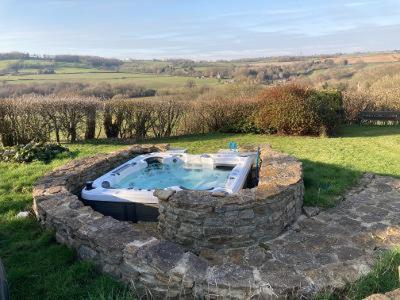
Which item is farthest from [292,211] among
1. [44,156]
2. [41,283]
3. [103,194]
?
[44,156]

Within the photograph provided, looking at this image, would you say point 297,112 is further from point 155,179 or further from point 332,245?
point 332,245

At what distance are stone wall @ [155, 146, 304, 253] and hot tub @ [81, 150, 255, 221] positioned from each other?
0.76m

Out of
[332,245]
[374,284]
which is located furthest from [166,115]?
[374,284]

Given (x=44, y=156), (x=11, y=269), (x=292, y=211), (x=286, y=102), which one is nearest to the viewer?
(x=11, y=269)

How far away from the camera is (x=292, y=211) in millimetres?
5492

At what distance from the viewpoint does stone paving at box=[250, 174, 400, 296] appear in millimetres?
3518

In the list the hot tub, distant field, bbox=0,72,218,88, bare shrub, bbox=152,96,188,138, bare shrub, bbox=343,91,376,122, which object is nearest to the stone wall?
the hot tub

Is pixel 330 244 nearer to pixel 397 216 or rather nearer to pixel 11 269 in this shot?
pixel 397 216

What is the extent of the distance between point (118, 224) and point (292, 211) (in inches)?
101

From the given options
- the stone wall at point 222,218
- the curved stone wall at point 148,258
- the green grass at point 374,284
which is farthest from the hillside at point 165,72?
the green grass at point 374,284

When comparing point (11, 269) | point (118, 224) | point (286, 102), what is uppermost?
point (286, 102)

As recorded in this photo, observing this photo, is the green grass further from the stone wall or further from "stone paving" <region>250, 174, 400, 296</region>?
the stone wall

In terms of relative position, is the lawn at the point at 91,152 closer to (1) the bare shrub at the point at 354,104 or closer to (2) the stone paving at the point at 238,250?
(2) the stone paving at the point at 238,250

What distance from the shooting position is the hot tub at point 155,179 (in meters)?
5.71
